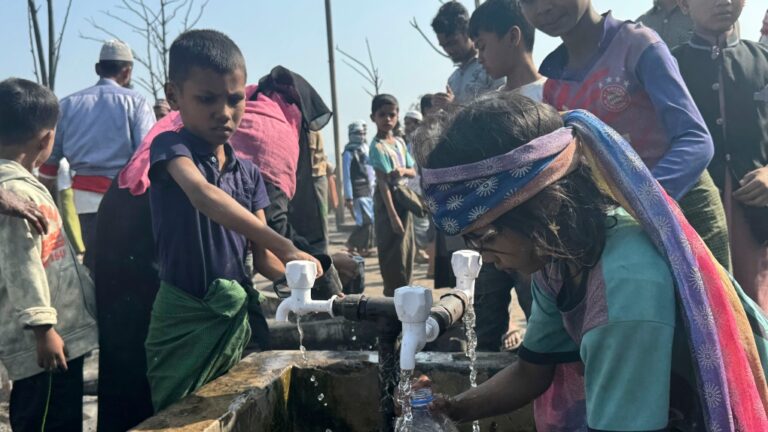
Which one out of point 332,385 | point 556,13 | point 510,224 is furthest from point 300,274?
point 556,13

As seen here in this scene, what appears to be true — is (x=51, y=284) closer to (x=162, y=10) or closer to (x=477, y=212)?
(x=477, y=212)


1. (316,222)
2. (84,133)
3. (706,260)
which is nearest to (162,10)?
(84,133)

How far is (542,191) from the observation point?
1.31 meters

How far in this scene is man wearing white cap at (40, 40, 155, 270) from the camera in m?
4.58

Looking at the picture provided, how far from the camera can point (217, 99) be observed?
2.38m

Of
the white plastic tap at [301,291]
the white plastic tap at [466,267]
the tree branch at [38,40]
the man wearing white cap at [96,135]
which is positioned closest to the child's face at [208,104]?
the white plastic tap at [301,291]

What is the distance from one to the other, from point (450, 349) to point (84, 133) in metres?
2.68

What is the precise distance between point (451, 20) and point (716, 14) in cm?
197

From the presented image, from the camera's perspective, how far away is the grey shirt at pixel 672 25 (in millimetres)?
3285

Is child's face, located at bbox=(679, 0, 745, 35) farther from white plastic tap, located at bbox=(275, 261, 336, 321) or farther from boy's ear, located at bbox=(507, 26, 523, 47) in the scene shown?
white plastic tap, located at bbox=(275, 261, 336, 321)

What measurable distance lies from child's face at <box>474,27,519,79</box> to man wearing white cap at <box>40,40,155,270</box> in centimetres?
249

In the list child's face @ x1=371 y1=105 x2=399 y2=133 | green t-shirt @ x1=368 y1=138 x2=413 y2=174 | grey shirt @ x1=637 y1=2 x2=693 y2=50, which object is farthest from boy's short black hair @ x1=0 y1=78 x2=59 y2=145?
child's face @ x1=371 y1=105 x2=399 y2=133

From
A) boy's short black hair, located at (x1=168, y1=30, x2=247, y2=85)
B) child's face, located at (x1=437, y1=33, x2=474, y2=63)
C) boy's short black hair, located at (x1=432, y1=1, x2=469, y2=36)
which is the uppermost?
boy's short black hair, located at (x1=432, y1=1, x2=469, y2=36)

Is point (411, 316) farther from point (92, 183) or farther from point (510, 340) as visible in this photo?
point (92, 183)
